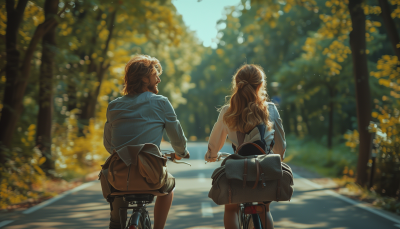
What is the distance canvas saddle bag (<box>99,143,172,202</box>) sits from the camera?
3.44 m

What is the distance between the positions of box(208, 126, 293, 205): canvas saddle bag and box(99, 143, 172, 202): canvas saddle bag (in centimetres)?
46

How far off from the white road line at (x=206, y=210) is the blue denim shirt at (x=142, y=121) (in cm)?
413

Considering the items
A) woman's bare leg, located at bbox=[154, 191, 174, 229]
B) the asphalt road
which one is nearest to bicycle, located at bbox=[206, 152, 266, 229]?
woman's bare leg, located at bbox=[154, 191, 174, 229]

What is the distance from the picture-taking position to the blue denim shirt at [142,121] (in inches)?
144

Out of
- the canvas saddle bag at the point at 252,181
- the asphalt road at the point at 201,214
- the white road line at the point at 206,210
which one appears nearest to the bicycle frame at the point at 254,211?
the canvas saddle bag at the point at 252,181

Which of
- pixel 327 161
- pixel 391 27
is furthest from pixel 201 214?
pixel 327 161

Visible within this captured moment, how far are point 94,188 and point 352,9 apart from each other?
8108mm

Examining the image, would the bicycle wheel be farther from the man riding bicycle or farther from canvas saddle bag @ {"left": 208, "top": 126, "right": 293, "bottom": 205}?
canvas saddle bag @ {"left": 208, "top": 126, "right": 293, "bottom": 205}

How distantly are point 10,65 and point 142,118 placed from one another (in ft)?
24.3

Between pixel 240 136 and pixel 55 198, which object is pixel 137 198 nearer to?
pixel 240 136

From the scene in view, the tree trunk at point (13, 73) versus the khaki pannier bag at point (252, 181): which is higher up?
the tree trunk at point (13, 73)

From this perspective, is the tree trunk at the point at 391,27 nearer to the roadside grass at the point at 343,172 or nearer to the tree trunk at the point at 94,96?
the roadside grass at the point at 343,172

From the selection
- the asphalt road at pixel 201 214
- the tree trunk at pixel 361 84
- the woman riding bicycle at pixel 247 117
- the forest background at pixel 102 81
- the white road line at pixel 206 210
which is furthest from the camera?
the tree trunk at pixel 361 84

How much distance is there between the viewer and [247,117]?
3682 millimetres
